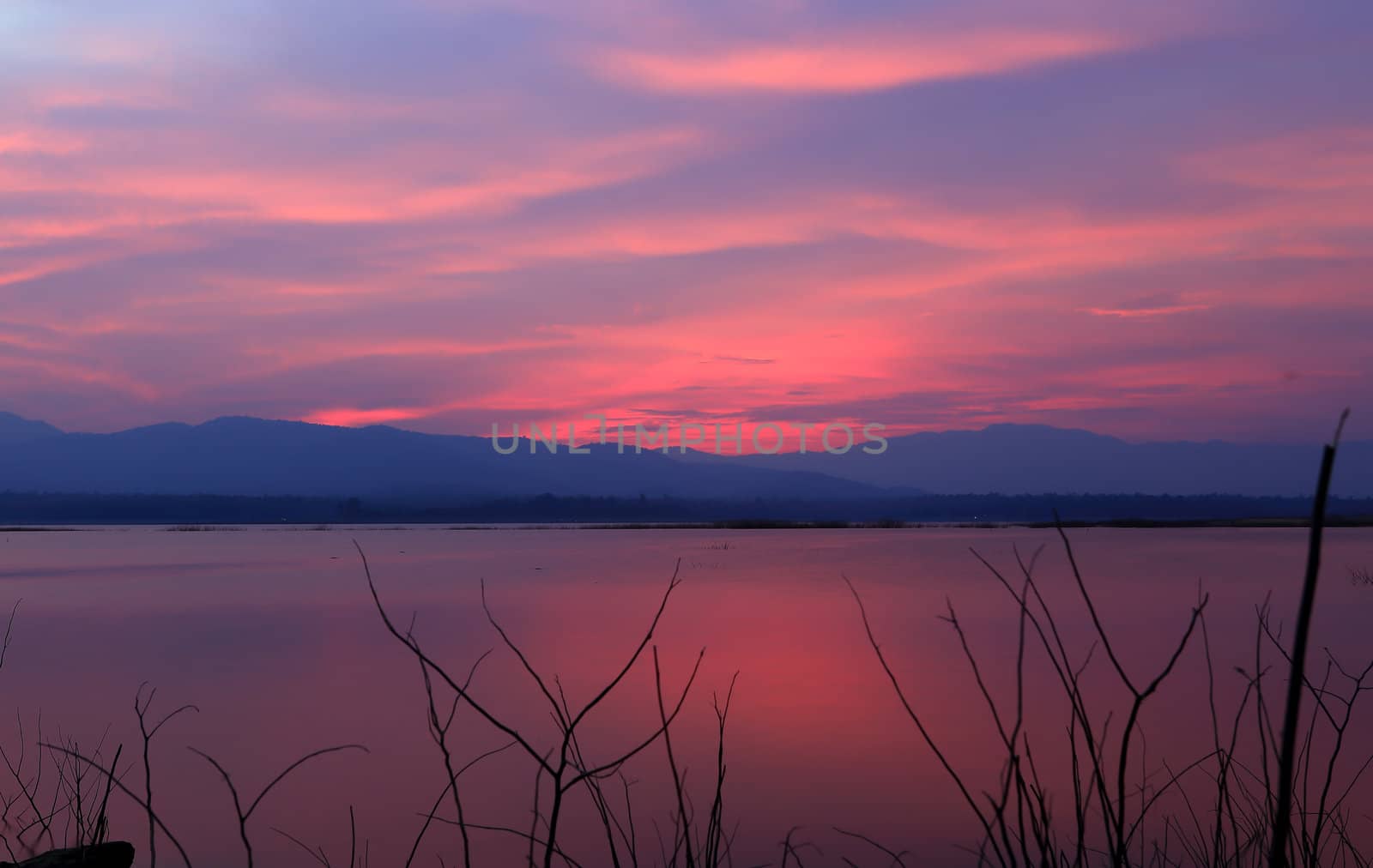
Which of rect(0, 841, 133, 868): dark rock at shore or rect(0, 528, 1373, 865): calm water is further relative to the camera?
rect(0, 528, 1373, 865): calm water

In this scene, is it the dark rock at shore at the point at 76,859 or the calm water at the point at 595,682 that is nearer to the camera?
the dark rock at shore at the point at 76,859

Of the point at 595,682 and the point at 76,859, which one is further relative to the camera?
the point at 595,682

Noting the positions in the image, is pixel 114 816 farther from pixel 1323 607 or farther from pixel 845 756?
pixel 1323 607

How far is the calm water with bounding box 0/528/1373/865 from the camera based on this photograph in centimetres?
914

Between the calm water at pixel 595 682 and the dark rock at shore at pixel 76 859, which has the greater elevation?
the dark rock at shore at pixel 76 859

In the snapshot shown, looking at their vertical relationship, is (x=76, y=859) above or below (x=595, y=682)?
above

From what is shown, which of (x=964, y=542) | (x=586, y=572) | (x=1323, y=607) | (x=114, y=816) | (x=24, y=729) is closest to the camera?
(x=114, y=816)

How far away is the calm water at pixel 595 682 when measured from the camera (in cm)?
914

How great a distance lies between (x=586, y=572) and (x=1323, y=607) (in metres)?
20.4

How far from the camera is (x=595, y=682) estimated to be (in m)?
15.2

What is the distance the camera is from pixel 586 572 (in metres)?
36.5

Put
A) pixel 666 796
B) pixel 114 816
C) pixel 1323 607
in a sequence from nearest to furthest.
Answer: pixel 114 816 < pixel 666 796 < pixel 1323 607

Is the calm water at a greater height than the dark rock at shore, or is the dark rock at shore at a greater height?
the dark rock at shore

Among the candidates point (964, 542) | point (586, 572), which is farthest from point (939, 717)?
point (964, 542)
